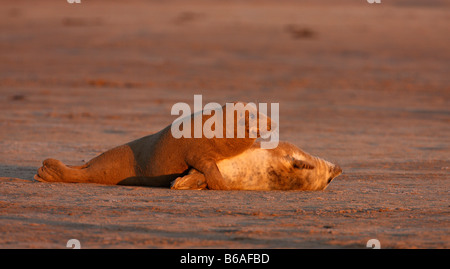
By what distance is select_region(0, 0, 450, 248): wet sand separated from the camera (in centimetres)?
561

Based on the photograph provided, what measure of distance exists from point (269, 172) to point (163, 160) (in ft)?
2.82

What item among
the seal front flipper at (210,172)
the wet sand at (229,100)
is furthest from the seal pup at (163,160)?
the wet sand at (229,100)

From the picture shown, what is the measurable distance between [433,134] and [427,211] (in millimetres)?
5007

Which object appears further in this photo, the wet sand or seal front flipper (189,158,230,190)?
seal front flipper (189,158,230,190)

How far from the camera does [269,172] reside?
707cm

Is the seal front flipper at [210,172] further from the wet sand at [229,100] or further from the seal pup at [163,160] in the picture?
the wet sand at [229,100]

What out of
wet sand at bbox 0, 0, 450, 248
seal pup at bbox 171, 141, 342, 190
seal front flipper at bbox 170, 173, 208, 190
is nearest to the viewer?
wet sand at bbox 0, 0, 450, 248

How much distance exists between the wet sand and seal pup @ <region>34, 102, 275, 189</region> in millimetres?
171

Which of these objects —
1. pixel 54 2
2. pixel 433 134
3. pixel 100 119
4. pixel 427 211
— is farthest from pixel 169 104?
pixel 54 2

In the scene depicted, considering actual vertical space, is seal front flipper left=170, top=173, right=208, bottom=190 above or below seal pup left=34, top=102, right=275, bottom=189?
below

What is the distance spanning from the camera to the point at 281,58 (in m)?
19.9

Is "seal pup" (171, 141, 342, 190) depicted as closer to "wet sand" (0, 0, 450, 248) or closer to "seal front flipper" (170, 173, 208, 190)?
"seal front flipper" (170, 173, 208, 190)

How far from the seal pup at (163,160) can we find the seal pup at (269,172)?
8cm

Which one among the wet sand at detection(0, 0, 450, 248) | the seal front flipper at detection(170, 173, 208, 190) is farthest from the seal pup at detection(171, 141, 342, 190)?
the wet sand at detection(0, 0, 450, 248)
